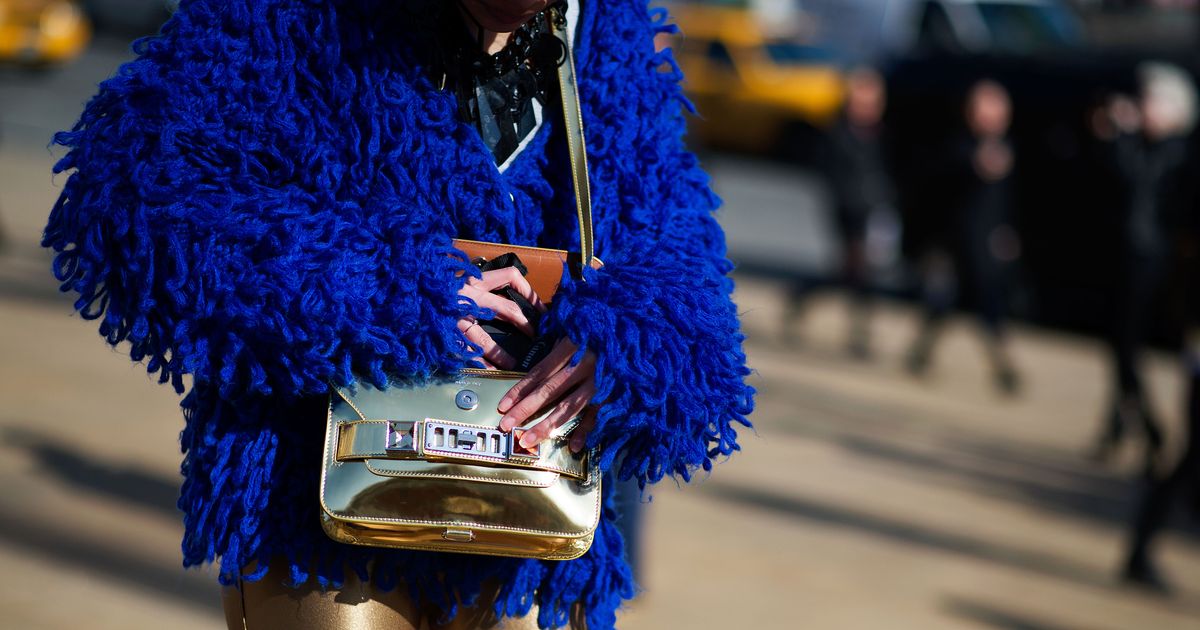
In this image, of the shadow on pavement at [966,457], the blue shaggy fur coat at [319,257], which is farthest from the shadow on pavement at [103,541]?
the shadow on pavement at [966,457]

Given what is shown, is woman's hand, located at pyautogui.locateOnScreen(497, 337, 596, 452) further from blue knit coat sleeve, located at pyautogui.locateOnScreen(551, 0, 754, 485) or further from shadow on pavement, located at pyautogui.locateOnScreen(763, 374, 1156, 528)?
shadow on pavement, located at pyautogui.locateOnScreen(763, 374, 1156, 528)

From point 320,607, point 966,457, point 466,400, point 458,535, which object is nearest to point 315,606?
point 320,607

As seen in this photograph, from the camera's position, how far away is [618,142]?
1.94 metres

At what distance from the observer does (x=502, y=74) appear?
1913 mm

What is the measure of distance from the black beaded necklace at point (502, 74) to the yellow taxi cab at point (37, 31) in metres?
10.3

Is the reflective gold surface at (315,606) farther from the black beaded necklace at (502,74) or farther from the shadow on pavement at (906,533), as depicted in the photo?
the shadow on pavement at (906,533)

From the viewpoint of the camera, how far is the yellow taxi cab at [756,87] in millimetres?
19031

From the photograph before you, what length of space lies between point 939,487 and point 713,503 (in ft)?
4.60

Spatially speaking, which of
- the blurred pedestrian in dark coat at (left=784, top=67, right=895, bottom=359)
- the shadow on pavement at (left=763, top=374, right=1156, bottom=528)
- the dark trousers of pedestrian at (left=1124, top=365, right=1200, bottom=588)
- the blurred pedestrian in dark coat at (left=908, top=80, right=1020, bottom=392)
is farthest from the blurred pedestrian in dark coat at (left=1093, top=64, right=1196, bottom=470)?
the blurred pedestrian in dark coat at (left=784, top=67, right=895, bottom=359)

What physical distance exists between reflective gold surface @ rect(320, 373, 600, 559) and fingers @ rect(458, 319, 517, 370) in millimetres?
43

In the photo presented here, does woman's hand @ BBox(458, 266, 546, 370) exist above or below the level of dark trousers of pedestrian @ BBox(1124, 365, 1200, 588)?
above

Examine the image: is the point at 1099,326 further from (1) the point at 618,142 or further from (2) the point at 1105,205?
(1) the point at 618,142

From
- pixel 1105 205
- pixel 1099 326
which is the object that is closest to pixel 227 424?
pixel 1105 205

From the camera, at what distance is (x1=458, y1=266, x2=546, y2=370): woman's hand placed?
1.78m
